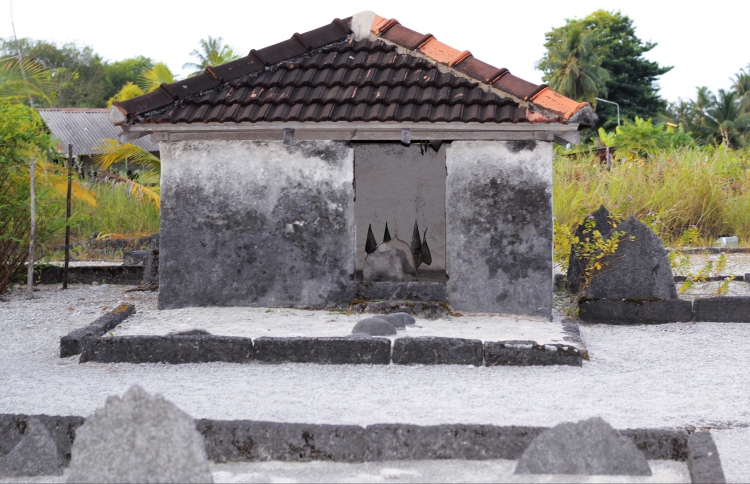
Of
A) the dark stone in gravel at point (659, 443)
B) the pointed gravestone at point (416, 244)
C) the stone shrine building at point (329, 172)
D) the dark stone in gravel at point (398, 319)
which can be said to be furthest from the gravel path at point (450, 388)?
the pointed gravestone at point (416, 244)

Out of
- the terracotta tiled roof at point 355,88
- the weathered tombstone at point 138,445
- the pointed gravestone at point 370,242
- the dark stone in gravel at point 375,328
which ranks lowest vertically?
the weathered tombstone at point 138,445

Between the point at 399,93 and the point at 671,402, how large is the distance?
4.47 m

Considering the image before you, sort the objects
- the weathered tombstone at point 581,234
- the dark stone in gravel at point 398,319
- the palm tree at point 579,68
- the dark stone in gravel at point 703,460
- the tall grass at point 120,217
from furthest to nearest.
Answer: the palm tree at point 579,68
the tall grass at point 120,217
the weathered tombstone at point 581,234
the dark stone in gravel at point 398,319
the dark stone in gravel at point 703,460

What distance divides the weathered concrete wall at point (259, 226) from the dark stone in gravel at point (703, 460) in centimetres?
493

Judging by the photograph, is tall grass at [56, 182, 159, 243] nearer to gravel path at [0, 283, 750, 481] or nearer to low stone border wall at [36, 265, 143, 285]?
low stone border wall at [36, 265, 143, 285]

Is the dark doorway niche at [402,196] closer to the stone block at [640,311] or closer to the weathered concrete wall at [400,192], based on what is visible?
the weathered concrete wall at [400,192]

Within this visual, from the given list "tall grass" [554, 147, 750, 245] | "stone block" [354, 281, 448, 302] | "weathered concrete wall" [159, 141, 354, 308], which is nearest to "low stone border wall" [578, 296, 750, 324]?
"stone block" [354, 281, 448, 302]

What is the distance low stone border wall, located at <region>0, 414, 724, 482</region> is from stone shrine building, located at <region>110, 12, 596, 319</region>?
13.5ft

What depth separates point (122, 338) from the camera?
721 centimetres

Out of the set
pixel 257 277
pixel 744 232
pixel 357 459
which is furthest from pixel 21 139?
pixel 744 232

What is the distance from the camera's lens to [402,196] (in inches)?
534

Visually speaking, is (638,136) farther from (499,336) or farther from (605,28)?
(499,336)

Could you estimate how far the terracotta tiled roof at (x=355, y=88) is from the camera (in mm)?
8523

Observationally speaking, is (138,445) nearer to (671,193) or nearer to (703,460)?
(703,460)
